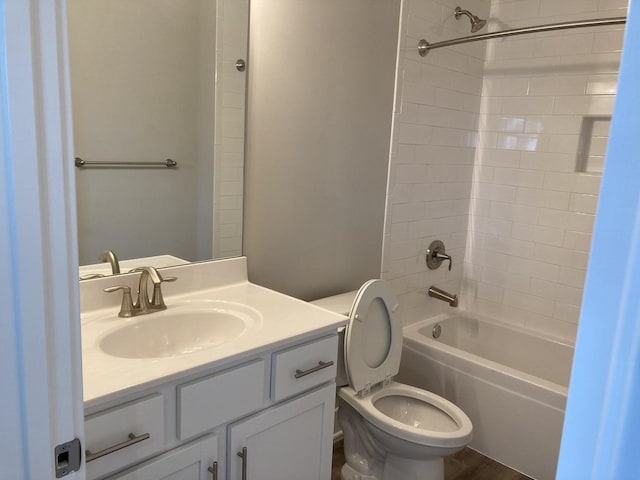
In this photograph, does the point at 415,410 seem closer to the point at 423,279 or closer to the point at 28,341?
the point at 423,279

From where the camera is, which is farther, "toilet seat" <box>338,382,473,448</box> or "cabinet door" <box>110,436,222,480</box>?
"toilet seat" <box>338,382,473,448</box>

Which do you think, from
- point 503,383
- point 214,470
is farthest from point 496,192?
point 214,470

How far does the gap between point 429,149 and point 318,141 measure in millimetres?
741

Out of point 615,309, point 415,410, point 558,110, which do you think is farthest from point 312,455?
point 558,110

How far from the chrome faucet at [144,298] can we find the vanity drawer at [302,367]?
45 centimetres

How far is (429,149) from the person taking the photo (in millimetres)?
2602

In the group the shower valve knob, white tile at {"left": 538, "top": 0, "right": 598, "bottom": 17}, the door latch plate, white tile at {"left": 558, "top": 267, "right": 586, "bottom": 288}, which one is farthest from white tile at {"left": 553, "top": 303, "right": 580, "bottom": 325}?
the door latch plate

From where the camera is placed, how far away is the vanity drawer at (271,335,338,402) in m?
1.44

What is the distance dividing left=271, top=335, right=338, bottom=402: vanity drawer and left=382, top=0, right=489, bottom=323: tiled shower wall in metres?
0.97

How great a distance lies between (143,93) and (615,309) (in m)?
1.54

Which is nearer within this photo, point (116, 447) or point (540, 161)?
point (116, 447)

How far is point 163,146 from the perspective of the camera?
1.69m

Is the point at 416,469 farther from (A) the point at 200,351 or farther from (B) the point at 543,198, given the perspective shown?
(B) the point at 543,198

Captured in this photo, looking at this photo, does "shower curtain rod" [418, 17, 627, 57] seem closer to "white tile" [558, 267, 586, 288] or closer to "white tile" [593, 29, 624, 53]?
"white tile" [593, 29, 624, 53]
